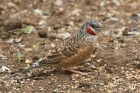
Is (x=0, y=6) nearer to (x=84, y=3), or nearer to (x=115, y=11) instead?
(x=84, y=3)

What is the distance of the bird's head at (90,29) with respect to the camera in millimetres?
6309

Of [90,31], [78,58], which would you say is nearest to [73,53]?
[78,58]

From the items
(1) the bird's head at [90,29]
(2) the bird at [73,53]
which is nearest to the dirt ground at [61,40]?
(2) the bird at [73,53]

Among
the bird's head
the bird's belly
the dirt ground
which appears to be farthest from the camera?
the bird's head

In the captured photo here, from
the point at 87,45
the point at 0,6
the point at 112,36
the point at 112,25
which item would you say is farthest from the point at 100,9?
the point at 87,45

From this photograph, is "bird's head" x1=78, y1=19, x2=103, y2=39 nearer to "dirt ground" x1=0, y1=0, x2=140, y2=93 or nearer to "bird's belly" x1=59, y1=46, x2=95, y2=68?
"bird's belly" x1=59, y1=46, x2=95, y2=68

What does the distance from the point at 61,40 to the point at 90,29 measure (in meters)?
1.35

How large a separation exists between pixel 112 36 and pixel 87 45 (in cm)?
163

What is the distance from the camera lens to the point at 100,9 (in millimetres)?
9141

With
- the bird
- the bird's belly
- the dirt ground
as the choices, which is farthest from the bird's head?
the dirt ground

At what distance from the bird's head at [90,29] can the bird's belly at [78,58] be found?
0.91 feet

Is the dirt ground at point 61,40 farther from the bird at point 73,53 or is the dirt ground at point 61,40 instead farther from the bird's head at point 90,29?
the bird's head at point 90,29

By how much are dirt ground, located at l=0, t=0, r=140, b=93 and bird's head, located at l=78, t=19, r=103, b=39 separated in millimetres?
560

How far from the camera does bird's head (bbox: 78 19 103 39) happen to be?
20.7 feet
